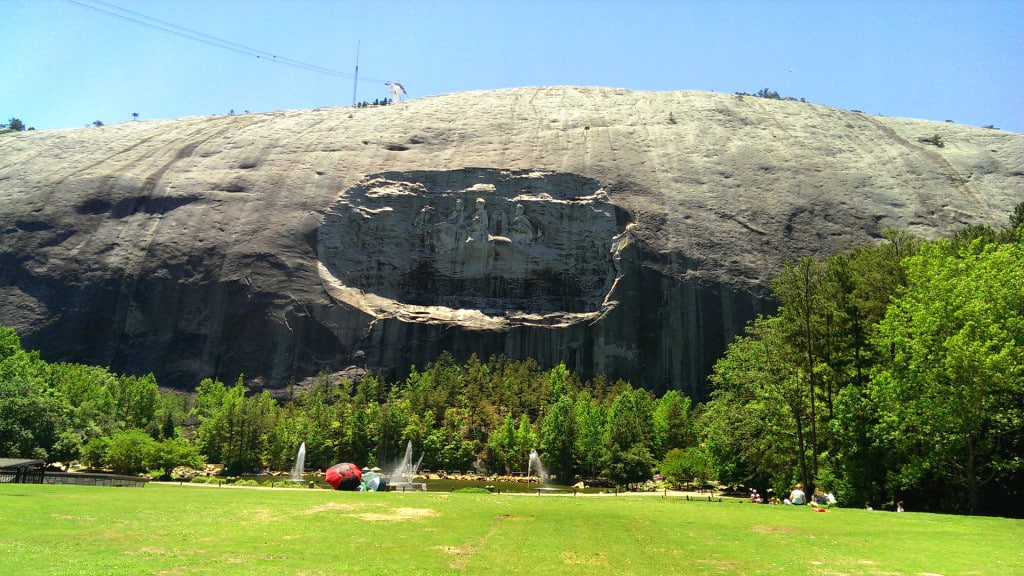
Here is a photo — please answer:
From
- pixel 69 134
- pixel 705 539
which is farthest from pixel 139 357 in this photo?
pixel 705 539

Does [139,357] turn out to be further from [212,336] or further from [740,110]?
[740,110]

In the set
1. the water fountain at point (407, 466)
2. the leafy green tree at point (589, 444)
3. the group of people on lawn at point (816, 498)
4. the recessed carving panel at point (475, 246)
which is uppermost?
the recessed carving panel at point (475, 246)

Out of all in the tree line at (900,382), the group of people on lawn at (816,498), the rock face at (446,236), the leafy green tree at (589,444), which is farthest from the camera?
the rock face at (446,236)

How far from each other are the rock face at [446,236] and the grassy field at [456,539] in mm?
50899

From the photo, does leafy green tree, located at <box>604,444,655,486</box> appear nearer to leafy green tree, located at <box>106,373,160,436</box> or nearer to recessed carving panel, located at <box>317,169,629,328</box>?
recessed carving panel, located at <box>317,169,629,328</box>

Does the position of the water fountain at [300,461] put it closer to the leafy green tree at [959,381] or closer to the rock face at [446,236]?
the rock face at [446,236]

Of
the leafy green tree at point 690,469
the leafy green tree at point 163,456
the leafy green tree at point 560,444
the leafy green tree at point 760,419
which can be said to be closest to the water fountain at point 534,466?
the leafy green tree at point 560,444

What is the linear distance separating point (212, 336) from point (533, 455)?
124 feet

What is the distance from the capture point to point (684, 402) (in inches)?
2415

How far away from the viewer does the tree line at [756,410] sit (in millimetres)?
24578

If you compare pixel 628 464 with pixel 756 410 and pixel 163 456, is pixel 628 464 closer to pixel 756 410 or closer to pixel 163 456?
pixel 756 410

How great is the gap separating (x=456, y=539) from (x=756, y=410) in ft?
68.3

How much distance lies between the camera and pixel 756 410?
108ft

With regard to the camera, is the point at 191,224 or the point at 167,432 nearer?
the point at 167,432
